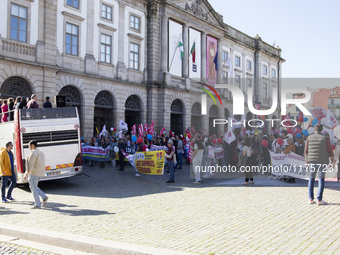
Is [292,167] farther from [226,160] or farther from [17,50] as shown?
[17,50]

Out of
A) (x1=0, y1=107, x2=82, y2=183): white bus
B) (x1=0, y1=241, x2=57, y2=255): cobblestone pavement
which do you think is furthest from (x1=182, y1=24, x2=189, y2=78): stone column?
(x1=0, y1=241, x2=57, y2=255): cobblestone pavement

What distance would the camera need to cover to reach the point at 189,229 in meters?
6.86

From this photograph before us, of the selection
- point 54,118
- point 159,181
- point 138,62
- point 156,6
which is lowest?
point 159,181

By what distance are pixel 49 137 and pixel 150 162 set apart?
15.3 feet

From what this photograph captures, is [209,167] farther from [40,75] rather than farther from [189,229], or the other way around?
[40,75]

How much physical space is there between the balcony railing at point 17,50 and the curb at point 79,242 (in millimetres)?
16233

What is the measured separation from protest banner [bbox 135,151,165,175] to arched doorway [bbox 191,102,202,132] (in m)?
20.4

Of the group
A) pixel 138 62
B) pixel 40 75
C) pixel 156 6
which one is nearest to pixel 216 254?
pixel 40 75

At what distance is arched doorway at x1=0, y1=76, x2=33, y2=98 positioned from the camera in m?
20.9

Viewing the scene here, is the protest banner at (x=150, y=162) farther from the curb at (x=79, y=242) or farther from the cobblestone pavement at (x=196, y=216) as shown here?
the curb at (x=79, y=242)

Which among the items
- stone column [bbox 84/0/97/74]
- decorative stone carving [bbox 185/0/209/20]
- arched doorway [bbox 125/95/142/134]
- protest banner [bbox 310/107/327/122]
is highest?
decorative stone carving [bbox 185/0/209/20]

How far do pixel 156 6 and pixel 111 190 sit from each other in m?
23.1

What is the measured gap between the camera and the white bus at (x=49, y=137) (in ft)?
39.2

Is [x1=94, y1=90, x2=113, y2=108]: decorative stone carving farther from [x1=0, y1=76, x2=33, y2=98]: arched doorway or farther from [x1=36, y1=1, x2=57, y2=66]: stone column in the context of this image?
[x1=0, y1=76, x2=33, y2=98]: arched doorway
